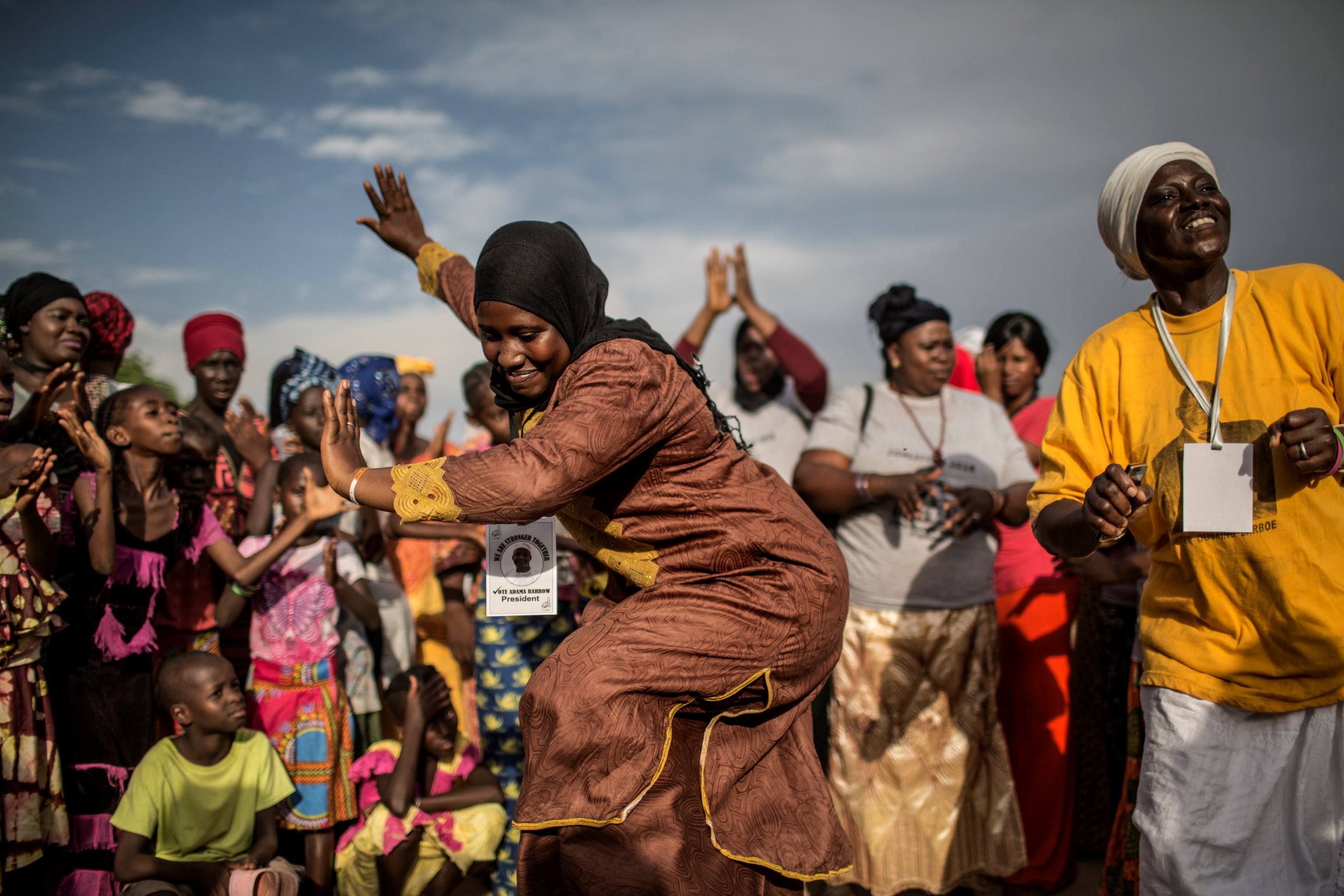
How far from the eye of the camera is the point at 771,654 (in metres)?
2.54

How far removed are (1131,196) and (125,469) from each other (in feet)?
13.2

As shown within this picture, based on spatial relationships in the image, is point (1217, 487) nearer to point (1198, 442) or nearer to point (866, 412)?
point (1198, 442)

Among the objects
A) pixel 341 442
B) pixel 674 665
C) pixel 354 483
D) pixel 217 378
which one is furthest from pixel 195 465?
pixel 674 665

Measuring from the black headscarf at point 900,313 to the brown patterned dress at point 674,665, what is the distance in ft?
7.60

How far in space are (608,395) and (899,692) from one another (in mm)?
2676

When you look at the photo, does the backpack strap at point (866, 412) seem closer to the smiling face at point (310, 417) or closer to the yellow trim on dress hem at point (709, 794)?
the yellow trim on dress hem at point (709, 794)

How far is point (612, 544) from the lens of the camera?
8.78 ft

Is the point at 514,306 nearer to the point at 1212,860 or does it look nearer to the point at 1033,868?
the point at 1212,860

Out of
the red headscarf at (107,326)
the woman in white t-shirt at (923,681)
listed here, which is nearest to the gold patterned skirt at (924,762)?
the woman in white t-shirt at (923,681)

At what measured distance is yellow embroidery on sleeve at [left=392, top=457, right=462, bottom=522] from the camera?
7.32ft

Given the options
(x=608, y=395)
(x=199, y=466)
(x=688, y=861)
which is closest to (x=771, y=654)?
(x=688, y=861)

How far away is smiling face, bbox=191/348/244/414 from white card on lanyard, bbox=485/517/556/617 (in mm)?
3211

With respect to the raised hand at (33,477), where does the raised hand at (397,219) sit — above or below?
above

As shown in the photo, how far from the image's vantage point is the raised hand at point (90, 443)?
359 cm
